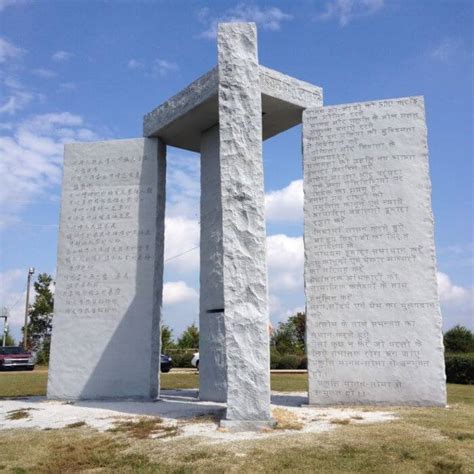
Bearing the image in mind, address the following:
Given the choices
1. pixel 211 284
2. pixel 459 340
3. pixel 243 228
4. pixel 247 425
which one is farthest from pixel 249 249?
pixel 459 340

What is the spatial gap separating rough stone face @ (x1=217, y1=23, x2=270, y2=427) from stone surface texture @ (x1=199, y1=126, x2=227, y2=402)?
3.32m

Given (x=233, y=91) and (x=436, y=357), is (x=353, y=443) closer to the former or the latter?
(x=436, y=357)

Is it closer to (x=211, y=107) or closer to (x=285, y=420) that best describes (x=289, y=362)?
(x=211, y=107)

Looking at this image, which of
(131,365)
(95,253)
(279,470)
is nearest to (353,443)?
(279,470)

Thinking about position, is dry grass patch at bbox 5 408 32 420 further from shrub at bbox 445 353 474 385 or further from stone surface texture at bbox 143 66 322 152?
shrub at bbox 445 353 474 385

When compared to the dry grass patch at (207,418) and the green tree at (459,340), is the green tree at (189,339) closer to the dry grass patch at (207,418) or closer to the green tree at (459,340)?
the green tree at (459,340)

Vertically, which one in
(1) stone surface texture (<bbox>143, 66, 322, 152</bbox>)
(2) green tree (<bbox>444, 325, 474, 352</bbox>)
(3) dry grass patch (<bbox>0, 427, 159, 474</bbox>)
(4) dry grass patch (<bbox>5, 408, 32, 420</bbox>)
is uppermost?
(1) stone surface texture (<bbox>143, 66, 322, 152</bbox>)

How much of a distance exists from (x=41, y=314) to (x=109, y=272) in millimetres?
27078

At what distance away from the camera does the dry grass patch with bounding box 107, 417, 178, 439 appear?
7.07 metres

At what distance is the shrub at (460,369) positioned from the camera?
17750 millimetres

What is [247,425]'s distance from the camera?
7293mm

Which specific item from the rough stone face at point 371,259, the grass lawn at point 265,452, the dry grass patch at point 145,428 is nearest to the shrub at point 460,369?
the rough stone face at point 371,259

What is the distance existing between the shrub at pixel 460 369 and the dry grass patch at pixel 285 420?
1119 centimetres

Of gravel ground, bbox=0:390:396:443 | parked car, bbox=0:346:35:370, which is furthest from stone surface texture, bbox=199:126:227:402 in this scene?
parked car, bbox=0:346:35:370
